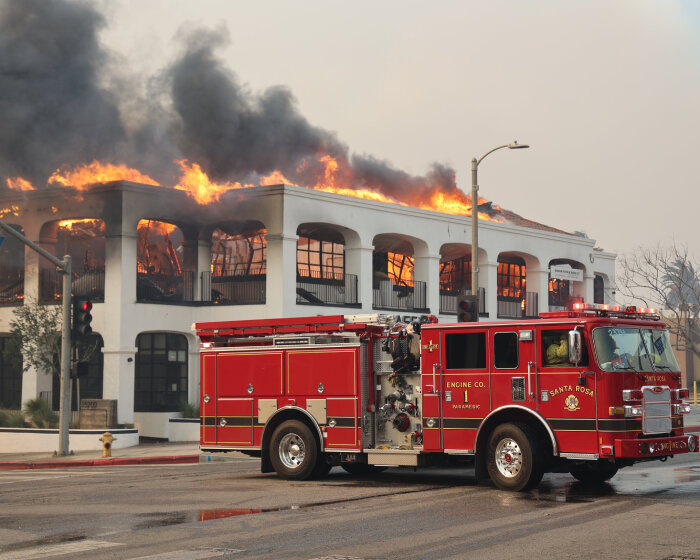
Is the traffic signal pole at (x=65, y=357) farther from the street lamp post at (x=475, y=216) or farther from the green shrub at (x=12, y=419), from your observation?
the street lamp post at (x=475, y=216)

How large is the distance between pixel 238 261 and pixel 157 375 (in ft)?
15.8

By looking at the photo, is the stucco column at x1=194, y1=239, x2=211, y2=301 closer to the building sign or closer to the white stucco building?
the white stucco building

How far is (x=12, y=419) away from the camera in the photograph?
31281 mm

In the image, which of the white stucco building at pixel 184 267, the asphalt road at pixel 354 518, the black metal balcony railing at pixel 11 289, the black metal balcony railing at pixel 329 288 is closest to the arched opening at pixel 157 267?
the white stucco building at pixel 184 267

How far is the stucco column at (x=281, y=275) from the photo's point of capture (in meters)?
31.8

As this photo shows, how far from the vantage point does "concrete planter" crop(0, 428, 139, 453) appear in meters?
28.3

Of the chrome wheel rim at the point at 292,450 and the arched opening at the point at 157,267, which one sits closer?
the chrome wheel rim at the point at 292,450

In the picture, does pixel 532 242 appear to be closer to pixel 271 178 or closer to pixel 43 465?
pixel 271 178

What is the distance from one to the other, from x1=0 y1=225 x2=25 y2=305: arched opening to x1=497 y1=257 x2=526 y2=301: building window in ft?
65.0

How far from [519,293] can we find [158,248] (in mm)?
16952

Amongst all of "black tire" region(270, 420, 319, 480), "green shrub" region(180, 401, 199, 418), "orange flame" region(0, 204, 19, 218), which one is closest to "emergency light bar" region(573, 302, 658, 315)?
"black tire" region(270, 420, 319, 480)

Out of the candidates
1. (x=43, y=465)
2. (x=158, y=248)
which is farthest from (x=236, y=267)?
(x=43, y=465)

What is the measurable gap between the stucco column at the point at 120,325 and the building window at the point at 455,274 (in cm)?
1605

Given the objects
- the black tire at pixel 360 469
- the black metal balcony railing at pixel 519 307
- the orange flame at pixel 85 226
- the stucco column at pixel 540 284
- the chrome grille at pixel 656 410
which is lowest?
the black tire at pixel 360 469
